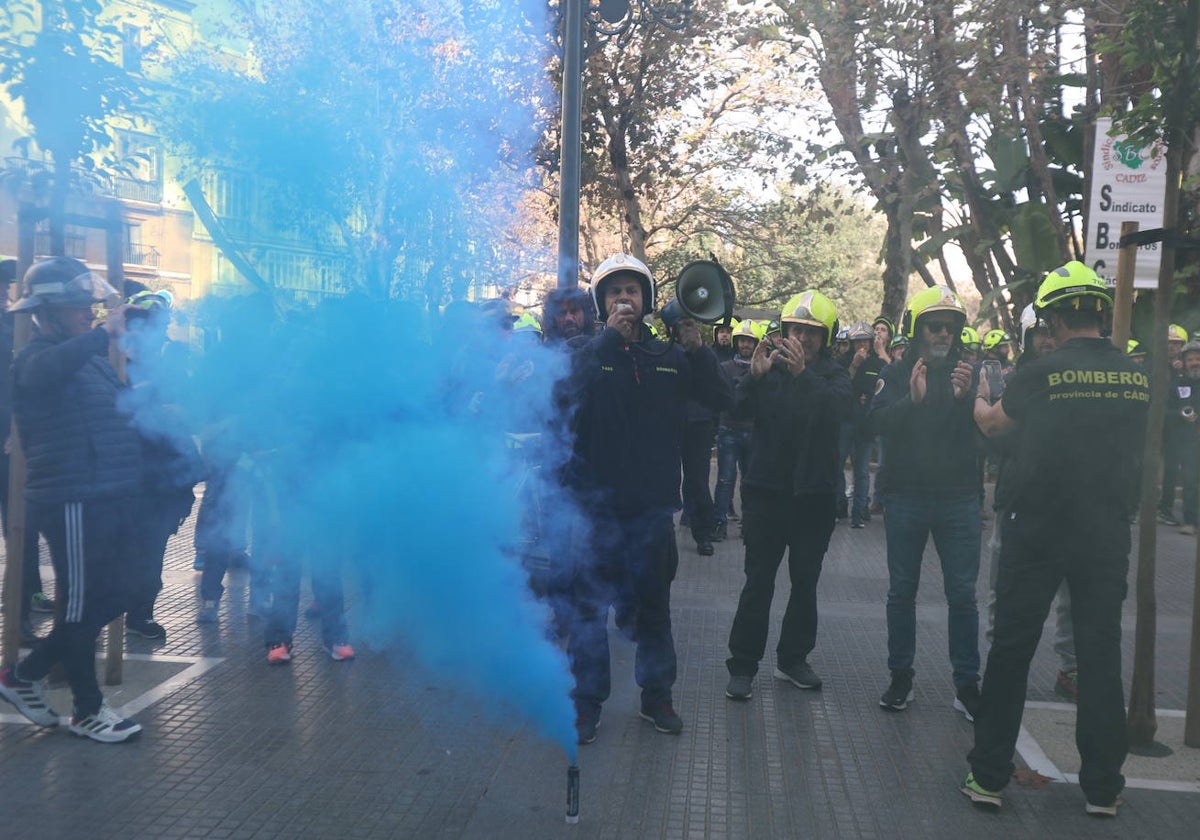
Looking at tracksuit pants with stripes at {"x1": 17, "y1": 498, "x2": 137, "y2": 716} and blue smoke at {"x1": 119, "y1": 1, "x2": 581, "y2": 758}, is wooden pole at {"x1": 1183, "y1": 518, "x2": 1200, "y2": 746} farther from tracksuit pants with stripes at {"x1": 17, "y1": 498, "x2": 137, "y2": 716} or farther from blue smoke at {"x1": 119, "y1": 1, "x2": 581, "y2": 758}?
tracksuit pants with stripes at {"x1": 17, "y1": 498, "x2": 137, "y2": 716}

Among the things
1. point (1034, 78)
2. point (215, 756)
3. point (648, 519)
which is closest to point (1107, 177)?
point (1034, 78)

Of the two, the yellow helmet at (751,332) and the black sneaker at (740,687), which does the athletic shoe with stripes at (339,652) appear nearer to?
the black sneaker at (740,687)

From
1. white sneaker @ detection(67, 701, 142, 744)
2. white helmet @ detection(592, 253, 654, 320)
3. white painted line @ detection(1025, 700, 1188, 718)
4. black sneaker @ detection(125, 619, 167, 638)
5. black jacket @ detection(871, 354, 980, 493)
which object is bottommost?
white painted line @ detection(1025, 700, 1188, 718)

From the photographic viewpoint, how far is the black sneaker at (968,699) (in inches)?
212

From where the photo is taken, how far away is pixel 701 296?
17.0ft

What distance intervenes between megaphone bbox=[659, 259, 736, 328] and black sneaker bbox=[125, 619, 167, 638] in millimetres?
3625

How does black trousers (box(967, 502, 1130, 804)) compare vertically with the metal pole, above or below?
below

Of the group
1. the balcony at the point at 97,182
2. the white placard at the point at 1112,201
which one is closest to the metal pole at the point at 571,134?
the balcony at the point at 97,182

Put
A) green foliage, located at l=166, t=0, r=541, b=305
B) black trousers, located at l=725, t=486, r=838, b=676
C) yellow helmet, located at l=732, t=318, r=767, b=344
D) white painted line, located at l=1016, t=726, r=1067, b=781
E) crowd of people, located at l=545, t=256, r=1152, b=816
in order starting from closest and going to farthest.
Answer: green foliage, located at l=166, t=0, r=541, b=305
crowd of people, located at l=545, t=256, r=1152, b=816
white painted line, located at l=1016, t=726, r=1067, b=781
black trousers, located at l=725, t=486, r=838, b=676
yellow helmet, located at l=732, t=318, r=767, b=344

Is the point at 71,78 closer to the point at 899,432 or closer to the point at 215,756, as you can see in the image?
the point at 215,756

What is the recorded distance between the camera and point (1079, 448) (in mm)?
4344

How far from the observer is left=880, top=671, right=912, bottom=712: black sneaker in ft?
18.0

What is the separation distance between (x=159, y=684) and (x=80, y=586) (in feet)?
3.56

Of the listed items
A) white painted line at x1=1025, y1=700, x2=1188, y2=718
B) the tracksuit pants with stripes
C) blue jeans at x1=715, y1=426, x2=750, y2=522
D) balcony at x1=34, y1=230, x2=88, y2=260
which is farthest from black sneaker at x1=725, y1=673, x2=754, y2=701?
blue jeans at x1=715, y1=426, x2=750, y2=522
